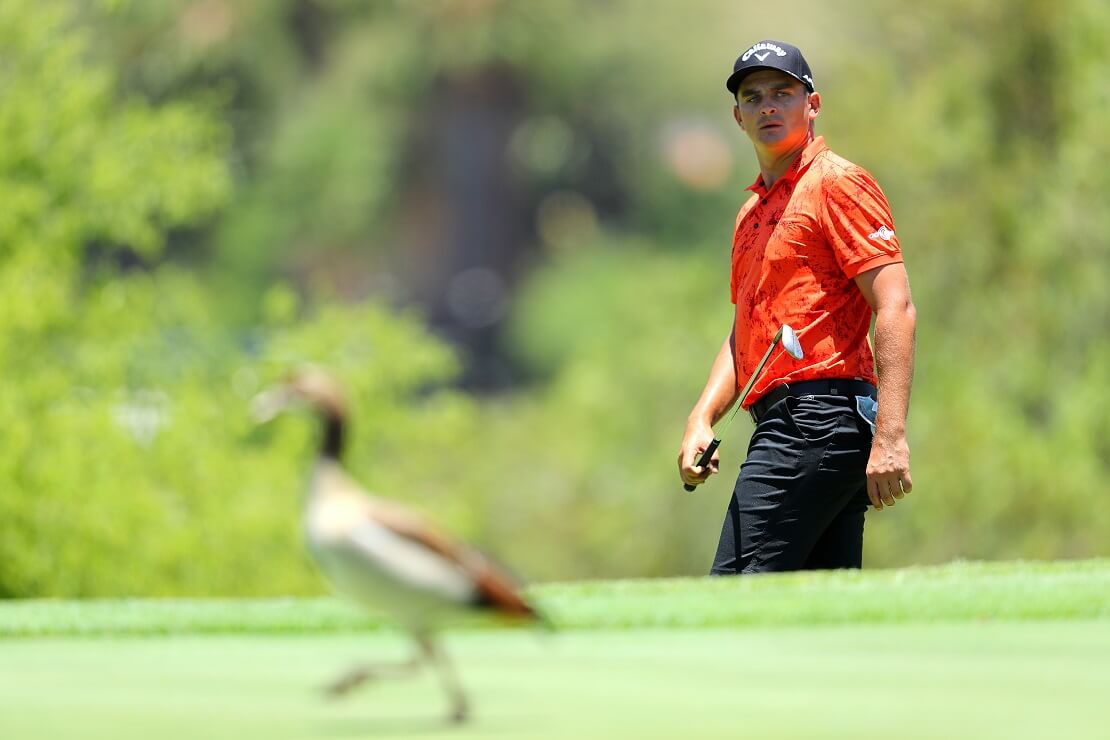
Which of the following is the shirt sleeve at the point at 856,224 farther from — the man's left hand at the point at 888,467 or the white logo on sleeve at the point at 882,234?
the man's left hand at the point at 888,467

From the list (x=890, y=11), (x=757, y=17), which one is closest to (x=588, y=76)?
(x=757, y=17)

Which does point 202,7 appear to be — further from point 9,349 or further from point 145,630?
point 145,630

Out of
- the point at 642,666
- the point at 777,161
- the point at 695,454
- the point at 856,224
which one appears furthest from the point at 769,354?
the point at 642,666

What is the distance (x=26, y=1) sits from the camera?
24000 mm

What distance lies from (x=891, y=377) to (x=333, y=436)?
10.3 ft

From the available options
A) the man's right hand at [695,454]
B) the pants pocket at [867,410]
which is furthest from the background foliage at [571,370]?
the pants pocket at [867,410]

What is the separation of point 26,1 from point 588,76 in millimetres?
45835

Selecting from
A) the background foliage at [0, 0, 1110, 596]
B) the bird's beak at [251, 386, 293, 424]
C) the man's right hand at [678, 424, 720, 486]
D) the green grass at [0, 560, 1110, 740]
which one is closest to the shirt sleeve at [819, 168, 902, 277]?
the man's right hand at [678, 424, 720, 486]

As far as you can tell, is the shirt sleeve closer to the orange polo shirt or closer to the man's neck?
the orange polo shirt

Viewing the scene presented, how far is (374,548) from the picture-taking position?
9.96 feet

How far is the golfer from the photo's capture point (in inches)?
233

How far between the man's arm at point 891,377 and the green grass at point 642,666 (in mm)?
419

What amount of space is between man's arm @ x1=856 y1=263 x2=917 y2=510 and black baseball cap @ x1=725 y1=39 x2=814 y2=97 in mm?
677

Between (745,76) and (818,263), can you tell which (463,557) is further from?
(745,76)
